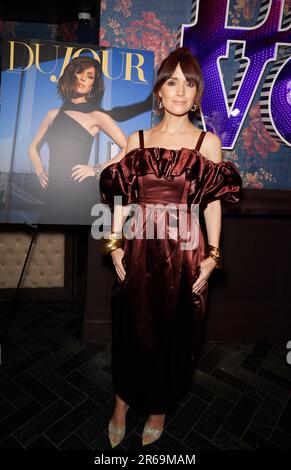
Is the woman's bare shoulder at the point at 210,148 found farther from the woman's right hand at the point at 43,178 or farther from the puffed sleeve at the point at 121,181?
the woman's right hand at the point at 43,178

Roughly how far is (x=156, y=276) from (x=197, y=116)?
5.31 feet

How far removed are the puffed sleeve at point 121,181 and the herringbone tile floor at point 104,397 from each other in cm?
151

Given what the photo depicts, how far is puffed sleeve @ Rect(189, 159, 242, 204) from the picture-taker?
1.84 m

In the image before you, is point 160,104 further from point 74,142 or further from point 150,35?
point 150,35

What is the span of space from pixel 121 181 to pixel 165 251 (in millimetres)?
450

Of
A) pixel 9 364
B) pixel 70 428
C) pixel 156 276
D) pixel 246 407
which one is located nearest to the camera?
pixel 156 276

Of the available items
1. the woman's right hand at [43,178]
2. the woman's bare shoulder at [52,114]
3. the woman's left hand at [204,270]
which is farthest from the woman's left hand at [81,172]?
the woman's left hand at [204,270]

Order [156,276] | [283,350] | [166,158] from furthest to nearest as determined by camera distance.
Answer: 1. [283,350]
2. [156,276]
3. [166,158]

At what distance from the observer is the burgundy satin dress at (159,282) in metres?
1.83

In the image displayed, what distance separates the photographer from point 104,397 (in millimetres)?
2561

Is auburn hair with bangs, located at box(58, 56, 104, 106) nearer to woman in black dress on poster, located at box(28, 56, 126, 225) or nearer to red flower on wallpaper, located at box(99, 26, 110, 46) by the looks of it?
woman in black dress on poster, located at box(28, 56, 126, 225)

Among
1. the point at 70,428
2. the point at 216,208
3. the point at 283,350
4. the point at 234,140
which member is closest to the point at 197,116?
the point at 234,140

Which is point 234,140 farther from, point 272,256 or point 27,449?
point 27,449

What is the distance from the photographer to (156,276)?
6.36 ft
